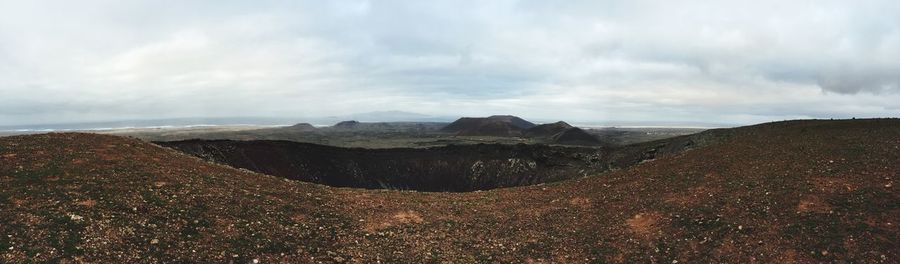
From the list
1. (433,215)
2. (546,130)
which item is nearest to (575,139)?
(546,130)

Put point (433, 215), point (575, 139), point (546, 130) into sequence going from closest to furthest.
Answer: point (433, 215), point (575, 139), point (546, 130)

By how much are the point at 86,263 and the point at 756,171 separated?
1098 inches

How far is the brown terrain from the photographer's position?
15.3m

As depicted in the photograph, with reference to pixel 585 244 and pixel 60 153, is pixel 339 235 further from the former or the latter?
pixel 60 153

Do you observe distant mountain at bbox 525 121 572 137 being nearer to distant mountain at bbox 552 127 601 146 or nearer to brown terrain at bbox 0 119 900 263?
distant mountain at bbox 552 127 601 146

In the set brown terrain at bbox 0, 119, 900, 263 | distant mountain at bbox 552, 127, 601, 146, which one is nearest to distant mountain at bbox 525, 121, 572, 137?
distant mountain at bbox 552, 127, 601, 146

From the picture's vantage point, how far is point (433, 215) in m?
21.8

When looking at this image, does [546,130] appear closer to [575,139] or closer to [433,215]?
[575,139]

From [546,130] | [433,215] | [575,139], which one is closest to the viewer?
[433,215]

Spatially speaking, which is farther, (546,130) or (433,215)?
(546,130)

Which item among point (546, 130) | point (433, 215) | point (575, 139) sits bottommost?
point (575, 139)

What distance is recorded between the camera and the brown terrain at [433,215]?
15289 mm

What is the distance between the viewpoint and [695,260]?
16.2 metres

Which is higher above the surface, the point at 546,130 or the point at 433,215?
the point at 546,130
